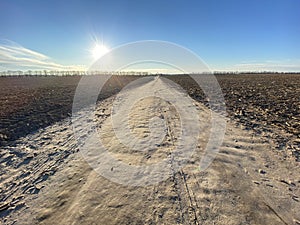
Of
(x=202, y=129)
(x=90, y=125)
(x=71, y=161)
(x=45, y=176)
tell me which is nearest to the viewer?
(x=45, y=176)

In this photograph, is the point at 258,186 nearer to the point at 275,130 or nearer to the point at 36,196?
the point at 275,130

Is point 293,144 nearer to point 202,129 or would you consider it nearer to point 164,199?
point 202,129

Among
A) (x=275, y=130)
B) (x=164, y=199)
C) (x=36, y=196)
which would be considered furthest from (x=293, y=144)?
(x=36, y=196)

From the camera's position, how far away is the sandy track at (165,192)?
347 centimetres

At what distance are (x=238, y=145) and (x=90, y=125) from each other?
6995mm

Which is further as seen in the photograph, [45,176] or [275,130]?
[275,130]

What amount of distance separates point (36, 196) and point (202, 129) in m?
6.47

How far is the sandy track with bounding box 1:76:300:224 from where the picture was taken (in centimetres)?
347

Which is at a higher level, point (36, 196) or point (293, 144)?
point (293, 144)

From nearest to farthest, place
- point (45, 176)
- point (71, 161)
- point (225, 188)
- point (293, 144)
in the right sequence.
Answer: point (225, 188), point (45, 176), point (71, 161), point (293, 144)

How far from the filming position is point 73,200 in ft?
13.1

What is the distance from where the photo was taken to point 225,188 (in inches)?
164

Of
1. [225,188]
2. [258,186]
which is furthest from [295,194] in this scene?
[225,188]

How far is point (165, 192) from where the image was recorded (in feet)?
13.4
